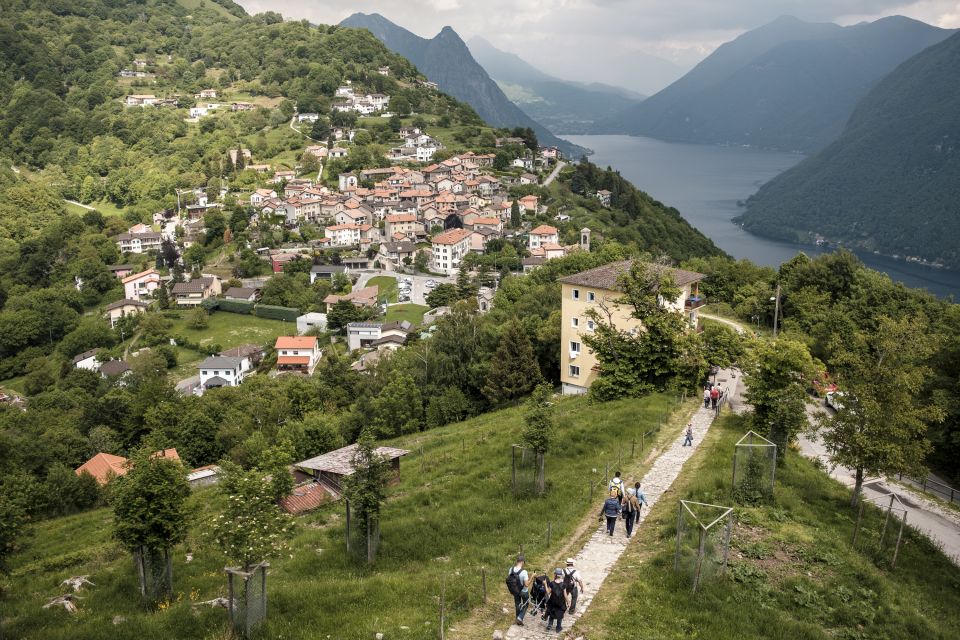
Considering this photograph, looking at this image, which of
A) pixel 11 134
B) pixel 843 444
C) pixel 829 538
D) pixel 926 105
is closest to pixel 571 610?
pixel 829 538

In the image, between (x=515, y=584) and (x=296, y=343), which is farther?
(x=296, y=343)

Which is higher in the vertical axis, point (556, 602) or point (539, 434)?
point (539, 434)

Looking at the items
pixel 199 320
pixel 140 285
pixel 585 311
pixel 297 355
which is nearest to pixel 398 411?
pixel 585 311

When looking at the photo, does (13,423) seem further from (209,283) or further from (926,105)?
(926,105)

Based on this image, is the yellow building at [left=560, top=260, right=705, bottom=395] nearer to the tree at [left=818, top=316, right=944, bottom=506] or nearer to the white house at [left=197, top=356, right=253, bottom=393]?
the tree at [left=818, top=316, right=944, bottom=506]

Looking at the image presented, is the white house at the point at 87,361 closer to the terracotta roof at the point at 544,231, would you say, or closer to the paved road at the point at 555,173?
the terracotta roof at the point at 544,231

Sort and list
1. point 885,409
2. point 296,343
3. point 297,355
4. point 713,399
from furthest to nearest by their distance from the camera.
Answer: point 296,343
point 297,355
point 713,399
point 885,409

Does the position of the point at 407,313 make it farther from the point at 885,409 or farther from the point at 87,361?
the point at 885,409

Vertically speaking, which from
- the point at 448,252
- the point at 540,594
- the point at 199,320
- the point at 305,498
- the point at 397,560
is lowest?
the point at 199,320

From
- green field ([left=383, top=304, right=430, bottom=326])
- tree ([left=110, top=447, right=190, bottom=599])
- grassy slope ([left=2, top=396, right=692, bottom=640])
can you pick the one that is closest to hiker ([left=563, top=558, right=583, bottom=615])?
grassy slope ([left=2, top=396, right=692, bottom=640])

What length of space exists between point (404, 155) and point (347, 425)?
86645 mm

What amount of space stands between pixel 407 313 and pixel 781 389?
1993 inches

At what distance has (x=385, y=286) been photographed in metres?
71.3

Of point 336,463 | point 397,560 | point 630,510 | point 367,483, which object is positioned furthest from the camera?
point 336,463
